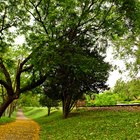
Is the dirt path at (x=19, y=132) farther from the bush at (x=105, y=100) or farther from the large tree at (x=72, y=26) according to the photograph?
the bush at (x=105, y=100)

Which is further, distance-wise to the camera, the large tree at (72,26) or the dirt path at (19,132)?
the dirt path at (19,132)

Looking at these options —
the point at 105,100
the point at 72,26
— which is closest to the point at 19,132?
the point at 72,26

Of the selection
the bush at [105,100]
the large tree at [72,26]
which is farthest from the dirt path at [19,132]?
the bush at [105,100]

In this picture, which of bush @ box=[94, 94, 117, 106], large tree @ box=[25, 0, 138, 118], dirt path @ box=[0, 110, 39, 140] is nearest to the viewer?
large tree @ box=[25, 0, 138, 118]

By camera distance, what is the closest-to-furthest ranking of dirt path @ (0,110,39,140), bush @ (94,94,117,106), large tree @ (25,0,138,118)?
large tree @ (25,0,138,118) < dirt path @ (0,110,39,140) < bush @ (94,94,117,106)

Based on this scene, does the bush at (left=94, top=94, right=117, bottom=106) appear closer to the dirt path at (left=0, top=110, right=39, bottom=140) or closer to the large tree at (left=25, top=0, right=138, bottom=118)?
the dirt path at (left=0, top=110, right=39, bottom=140)

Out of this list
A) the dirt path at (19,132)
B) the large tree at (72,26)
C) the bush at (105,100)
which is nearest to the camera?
the large tree at (72,26)

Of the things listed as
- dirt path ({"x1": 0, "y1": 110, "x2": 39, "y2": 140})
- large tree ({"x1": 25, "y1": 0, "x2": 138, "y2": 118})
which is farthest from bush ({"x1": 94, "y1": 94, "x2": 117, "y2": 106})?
large tree ({"x1": 25, "y1": 0, "x2": 138, "y2": 118})

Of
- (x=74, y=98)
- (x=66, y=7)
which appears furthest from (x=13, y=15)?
(x=74, y=98)

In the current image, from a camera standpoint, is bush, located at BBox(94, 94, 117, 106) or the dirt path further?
bush, located at BBox(94, 94, 117, 106)

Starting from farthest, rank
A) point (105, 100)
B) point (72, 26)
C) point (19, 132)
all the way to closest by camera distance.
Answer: point (105, 100) < point (19, 132) < point (72, 26)

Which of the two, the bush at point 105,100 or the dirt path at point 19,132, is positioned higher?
the bush at point 105,100

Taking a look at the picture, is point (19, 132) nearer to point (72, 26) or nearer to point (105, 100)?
point (72, 26)

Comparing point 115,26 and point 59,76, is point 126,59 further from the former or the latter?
point 115,26
